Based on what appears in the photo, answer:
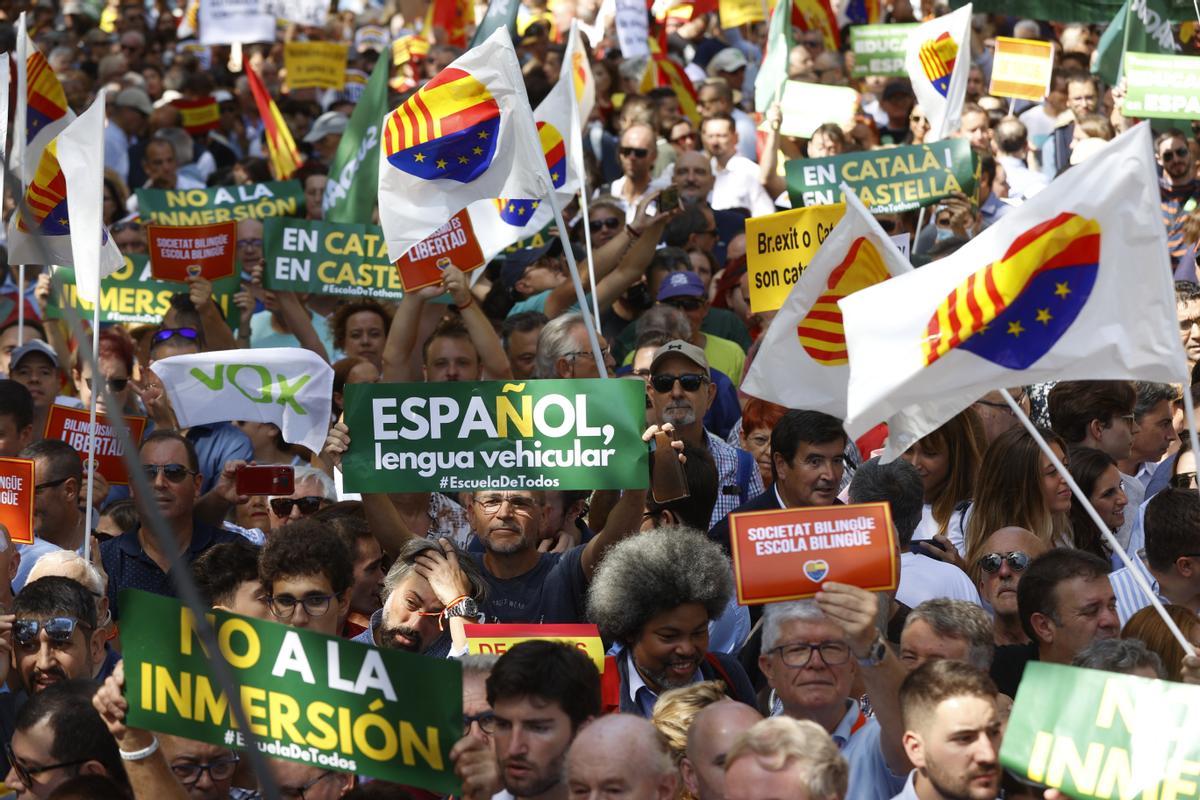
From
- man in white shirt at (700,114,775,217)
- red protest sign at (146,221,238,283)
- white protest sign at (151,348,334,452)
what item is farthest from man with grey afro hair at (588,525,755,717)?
man in white shirt at (700,114,775,217)

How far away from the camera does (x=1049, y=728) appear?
4.51m

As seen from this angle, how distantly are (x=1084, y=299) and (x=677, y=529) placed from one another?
154cm

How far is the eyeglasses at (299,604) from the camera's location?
239 inches

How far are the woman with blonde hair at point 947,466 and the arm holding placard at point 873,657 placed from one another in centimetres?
238

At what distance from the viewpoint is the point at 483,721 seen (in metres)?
5.16

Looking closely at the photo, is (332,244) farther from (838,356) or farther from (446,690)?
(446,690)

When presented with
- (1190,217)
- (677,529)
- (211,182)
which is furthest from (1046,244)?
(211,182)

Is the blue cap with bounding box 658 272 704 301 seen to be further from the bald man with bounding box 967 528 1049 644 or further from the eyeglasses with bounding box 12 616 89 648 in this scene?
the eyeglasses with bounding box 12 616 89 648

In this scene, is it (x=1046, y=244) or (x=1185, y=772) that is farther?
(x=1046, y=244)

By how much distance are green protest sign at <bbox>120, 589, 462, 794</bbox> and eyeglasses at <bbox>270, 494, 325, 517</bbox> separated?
104 inches

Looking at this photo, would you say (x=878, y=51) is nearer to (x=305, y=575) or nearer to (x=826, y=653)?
(x=305, y=575)

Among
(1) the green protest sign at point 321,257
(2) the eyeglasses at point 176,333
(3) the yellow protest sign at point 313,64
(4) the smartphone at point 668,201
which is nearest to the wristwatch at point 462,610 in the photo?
(4) the smartphone at point 668,201

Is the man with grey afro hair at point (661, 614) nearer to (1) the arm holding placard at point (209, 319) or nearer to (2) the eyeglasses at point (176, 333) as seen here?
(2) the eyeglasses at point (176, 333)

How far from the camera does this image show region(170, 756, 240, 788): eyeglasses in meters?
5.23
